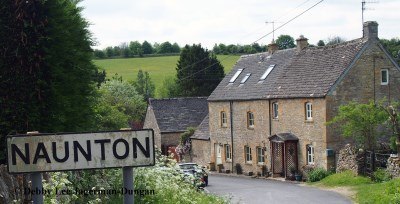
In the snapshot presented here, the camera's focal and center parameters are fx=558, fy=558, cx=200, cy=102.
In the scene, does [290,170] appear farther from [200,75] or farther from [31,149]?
[200,75]

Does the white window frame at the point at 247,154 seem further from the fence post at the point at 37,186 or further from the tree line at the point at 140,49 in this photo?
the tree line at the point at 140,49

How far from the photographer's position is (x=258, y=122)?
1484 inches

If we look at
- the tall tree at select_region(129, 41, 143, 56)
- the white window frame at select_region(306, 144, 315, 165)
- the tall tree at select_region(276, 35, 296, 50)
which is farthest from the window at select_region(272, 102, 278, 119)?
the tall tree at select_region(129, 41, 143, 56)

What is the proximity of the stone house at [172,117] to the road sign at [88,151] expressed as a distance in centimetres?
4229

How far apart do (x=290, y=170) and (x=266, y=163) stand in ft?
9.94

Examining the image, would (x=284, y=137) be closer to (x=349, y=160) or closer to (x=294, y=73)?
(x=294, y=73)

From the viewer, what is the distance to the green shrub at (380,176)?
25.7 meters

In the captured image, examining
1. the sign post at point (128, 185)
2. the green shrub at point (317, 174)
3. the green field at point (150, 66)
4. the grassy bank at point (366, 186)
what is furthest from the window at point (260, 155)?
the green field at point (150, 66)

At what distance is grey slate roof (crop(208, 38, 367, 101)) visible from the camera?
106ft

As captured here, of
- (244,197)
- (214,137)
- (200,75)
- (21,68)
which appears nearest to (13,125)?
(21,68)

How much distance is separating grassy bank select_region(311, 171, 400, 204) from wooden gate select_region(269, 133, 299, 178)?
406 centimetres

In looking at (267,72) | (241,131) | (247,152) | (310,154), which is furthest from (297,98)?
(247,152)

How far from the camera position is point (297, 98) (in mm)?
33500

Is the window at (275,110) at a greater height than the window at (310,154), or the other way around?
the window at (275,110)
